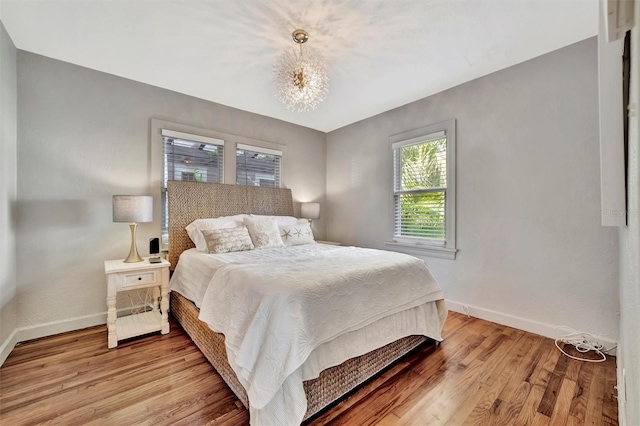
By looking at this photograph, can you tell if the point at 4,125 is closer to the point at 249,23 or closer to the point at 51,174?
the point at 51,174

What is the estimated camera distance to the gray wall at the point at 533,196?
2289mm

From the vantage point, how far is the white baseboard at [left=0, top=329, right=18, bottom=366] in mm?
2070

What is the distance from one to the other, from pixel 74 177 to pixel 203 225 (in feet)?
4.23

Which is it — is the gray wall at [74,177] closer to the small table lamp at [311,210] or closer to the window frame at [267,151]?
the window frame at [267,151]

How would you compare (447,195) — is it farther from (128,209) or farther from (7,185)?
(7,185)

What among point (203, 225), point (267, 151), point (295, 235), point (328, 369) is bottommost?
point (328, 369)

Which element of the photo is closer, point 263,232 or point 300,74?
point 300,74

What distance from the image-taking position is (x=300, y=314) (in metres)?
1.43

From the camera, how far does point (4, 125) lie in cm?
214

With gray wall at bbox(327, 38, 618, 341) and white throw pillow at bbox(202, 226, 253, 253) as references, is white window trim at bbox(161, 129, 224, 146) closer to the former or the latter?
white throw pillow at bbox(202, 226, 253, 253)

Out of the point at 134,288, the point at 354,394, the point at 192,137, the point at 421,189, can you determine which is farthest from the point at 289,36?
the point at 354,394

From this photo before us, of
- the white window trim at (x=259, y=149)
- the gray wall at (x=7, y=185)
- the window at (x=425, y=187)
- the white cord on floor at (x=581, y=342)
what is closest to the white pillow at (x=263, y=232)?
the white window trim at (x=259, y=149)

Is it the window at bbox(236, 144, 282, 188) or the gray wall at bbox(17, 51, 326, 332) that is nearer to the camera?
the gray wall at bbox(17, 51, 326, 332)

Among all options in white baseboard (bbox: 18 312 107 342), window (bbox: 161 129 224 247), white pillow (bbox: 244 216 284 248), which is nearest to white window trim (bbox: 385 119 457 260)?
white pillow (bbox: 244 216 284 248)
